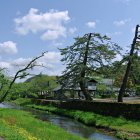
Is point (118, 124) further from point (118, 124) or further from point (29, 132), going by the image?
point (29, 132)

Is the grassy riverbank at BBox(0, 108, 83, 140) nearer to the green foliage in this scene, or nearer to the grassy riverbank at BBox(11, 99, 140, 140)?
the grassy riverbank at BBox(11, 99, 140, 140)

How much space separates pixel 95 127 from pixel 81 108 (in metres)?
19.6

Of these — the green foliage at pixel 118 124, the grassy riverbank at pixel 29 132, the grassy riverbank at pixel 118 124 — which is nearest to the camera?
the grassy riverbank at pixel 29 132

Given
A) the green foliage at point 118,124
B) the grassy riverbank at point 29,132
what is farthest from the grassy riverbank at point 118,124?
the grassy riverbank at point 29,132

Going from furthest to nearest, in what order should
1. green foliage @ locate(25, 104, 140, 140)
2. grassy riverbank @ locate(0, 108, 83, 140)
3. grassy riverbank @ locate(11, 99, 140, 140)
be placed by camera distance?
1. green foliage @ locate(25, 104, 140, 140)
2. grassy riverbank @ locate(11, 99, 140, 140)
3. grassy riverbank @ locate(0, 108, 83, 140)

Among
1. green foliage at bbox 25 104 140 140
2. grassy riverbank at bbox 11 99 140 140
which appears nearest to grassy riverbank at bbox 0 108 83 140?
grassy riverbank at bbox 11 99 140 140

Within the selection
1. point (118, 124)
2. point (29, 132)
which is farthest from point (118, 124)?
point (29, 132)

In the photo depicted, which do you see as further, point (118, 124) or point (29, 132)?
point (118, 124)

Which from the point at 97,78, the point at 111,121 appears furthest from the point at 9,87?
the point at 97,78

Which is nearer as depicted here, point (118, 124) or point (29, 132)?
point (29, 132)

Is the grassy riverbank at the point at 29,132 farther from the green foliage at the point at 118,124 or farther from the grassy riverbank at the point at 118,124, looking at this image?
the green foliage at the point at 118,124

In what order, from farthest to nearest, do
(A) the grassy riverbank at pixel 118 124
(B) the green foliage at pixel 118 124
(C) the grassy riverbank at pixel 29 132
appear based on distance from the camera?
1. (B) the green foliage at pixel 118 124
2. (A) the grassy riverbank at pixel 118 124
3. (C) the grassy riverbank at pixel 29 132

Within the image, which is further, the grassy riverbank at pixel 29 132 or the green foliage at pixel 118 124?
the green foliage at pixel 118 124

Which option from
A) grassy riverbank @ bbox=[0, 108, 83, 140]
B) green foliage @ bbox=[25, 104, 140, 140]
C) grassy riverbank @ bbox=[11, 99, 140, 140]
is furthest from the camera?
green foliage @ bbox=[25, 104, 140, 140]
